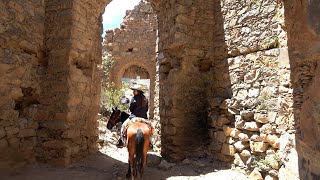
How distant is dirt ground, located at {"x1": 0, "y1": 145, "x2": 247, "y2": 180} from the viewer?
4.32m

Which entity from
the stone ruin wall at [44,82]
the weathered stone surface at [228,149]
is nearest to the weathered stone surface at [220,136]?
the weathered stone surface at [228,149]

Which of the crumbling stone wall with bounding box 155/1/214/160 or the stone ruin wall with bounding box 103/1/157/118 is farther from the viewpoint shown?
the stone ruin wall with bounding box 103/1/157/118

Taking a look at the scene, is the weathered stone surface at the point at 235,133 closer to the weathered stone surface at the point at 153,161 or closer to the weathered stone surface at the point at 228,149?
the weathered stone surface at the point at 228,149

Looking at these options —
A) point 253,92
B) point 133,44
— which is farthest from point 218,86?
point 133,44

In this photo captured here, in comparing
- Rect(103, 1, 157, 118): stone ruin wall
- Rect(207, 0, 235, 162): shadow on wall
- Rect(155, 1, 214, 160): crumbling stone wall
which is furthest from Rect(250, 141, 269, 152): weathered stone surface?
Rect(103, 1, 157, 118): stone ruin wall

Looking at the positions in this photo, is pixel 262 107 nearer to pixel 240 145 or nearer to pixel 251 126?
pixel 251 126

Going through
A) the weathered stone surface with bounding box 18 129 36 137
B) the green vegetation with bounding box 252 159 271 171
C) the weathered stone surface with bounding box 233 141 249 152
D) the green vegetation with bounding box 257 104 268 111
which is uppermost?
the green vegetation with bounding box 257 104 268 111

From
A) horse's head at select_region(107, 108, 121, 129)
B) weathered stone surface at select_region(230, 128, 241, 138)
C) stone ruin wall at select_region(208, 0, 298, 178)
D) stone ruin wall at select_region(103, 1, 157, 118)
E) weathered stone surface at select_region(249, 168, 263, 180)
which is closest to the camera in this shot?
stone ruin wall at select_region(208, 0, 298, 178)

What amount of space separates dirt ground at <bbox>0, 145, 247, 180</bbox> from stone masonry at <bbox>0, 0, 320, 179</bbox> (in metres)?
0.22

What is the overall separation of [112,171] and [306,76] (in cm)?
369

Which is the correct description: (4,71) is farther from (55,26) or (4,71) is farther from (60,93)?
(55,26)

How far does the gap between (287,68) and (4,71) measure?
15.2ft

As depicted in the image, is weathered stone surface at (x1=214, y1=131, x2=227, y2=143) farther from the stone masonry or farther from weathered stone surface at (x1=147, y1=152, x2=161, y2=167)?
weathered stone surface at (x1=147, y1=152, x2=161, y2=167)

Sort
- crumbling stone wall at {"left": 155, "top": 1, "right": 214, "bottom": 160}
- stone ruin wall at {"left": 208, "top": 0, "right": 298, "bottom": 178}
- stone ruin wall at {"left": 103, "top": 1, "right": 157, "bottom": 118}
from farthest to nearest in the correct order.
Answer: stone ruin wall at {"left": 103, "top": 1, "right": 157, "bottom": 118}
crumbling stone wall at {"left": 155, "top": 1, "right": 214, "bottom": 160}
stone ruin wall at {"left": 208, "top": 0, "right": 298, "bottom": 178}
